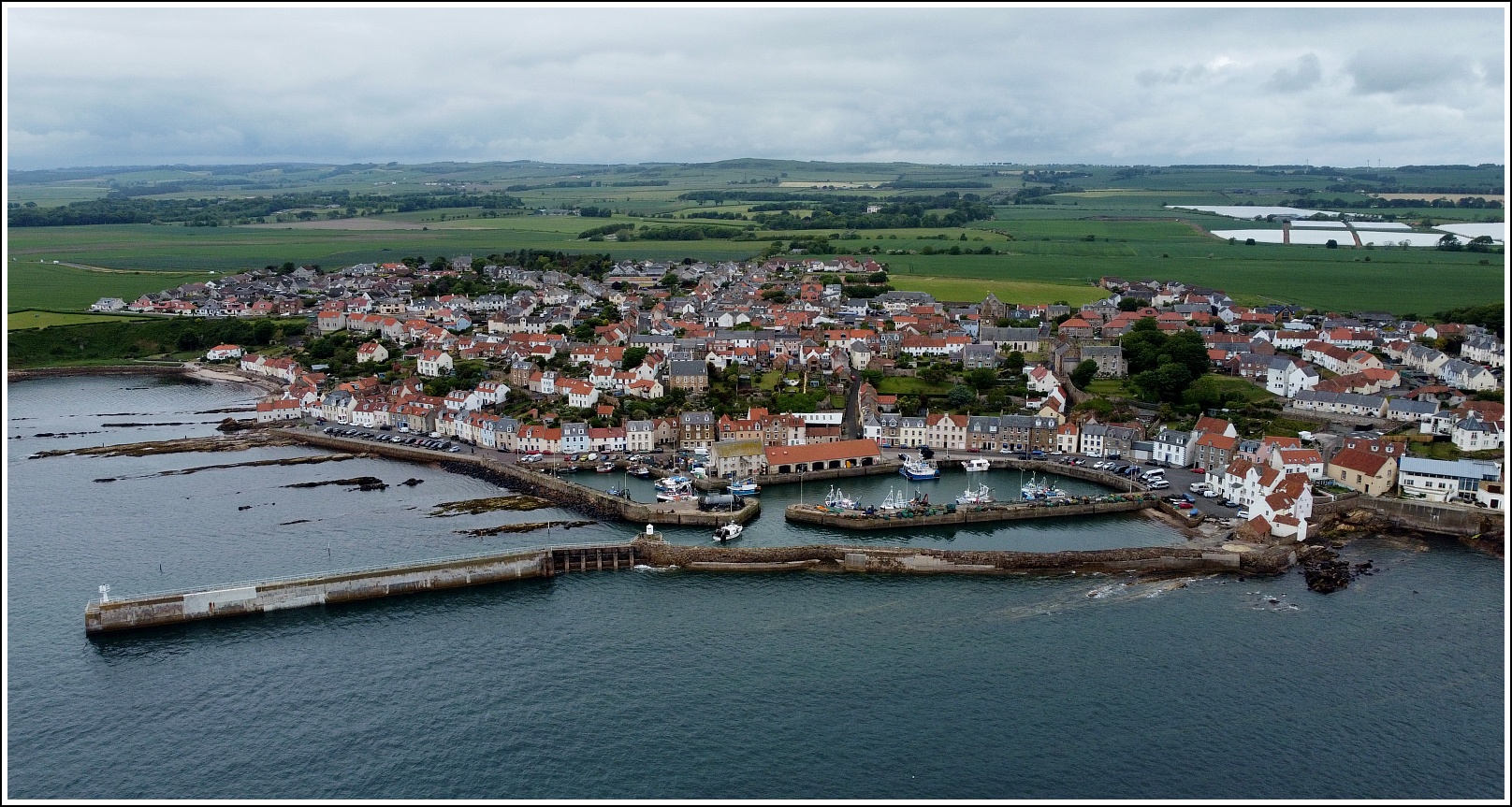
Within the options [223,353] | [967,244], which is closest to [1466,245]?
[967,244]

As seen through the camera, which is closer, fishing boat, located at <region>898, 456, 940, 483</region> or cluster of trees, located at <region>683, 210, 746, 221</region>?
fishing boat, located at <region>898, 456, 940, 483</region>

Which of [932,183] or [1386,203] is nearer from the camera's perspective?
[1386,203]

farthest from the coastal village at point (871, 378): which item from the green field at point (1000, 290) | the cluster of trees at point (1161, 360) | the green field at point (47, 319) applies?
the green field at point (47, 319)

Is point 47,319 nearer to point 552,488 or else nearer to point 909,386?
point 552,488

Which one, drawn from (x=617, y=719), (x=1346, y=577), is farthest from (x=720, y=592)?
(x=1346, y=577)

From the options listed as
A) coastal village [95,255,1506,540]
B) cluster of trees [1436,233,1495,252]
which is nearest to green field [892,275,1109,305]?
coastal village [95,255,1506,540]

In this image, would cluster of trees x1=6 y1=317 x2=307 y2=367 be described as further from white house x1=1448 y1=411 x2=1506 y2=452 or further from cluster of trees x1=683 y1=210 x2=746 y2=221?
cluster of trees x1=683 y1=210 x2=746 y2=221

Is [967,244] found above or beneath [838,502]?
above
